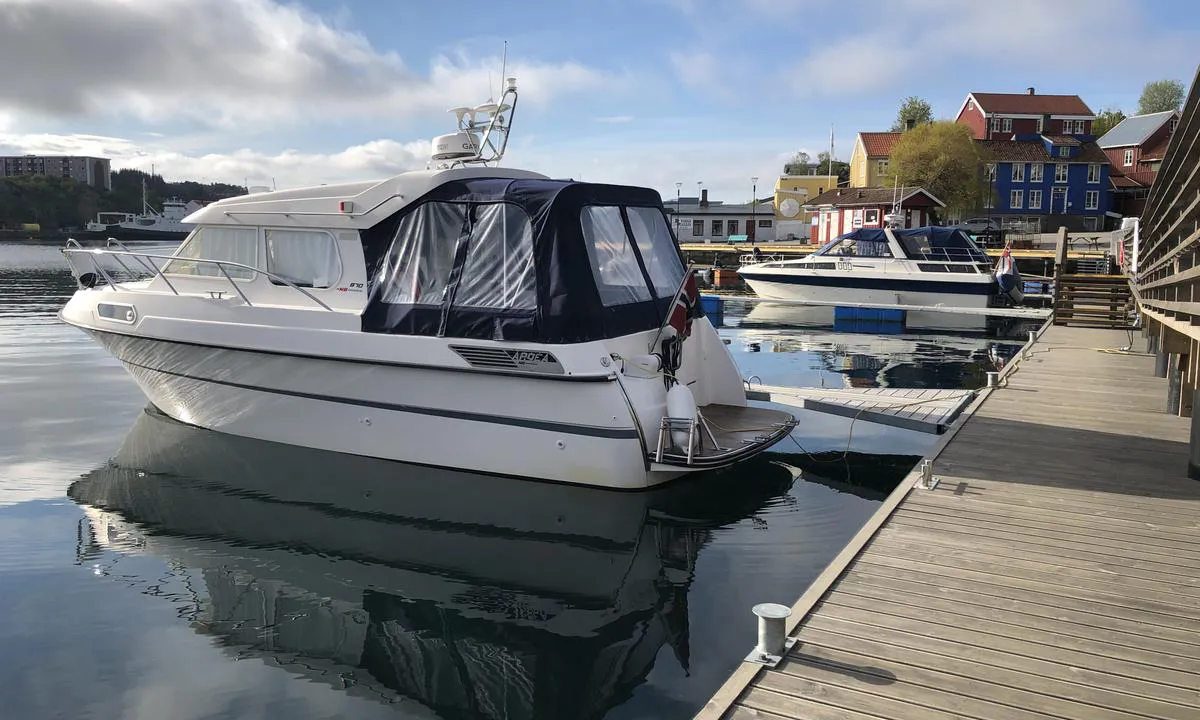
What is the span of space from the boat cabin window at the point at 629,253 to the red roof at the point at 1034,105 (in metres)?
64.5

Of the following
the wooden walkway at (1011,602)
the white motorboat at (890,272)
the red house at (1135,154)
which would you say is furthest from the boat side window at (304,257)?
the red house at (1135,154)

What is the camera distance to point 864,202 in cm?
4356

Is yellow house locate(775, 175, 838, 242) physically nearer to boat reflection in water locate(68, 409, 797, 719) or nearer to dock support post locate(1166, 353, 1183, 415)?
dock support post locate(1166, 353, 1183, 415)

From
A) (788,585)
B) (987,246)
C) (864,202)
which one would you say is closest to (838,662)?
(788,585)

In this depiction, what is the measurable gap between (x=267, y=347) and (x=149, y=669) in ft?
13.5

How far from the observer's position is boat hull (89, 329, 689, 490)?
7.38 meters

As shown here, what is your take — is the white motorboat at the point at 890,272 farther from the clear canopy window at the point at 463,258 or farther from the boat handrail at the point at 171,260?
the boat handrail at the point at 171,260

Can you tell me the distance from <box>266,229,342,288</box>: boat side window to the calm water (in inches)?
70.0

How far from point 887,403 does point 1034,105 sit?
214ft

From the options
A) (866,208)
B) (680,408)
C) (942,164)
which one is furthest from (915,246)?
(942,164)

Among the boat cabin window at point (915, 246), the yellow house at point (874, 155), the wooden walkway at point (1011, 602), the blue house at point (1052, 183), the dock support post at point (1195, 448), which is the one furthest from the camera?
the yellow house at point (874, 155)

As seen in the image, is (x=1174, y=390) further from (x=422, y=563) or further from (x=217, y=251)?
(x=217, y=251)

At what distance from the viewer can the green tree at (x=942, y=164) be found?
53.0 metres

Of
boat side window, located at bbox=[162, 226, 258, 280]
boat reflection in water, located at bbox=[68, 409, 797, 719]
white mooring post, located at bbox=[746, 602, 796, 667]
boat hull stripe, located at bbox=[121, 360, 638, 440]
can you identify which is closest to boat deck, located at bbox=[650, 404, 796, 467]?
boat hull stripe, located at bbox=[121, 360, 638, 440]
